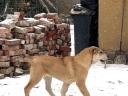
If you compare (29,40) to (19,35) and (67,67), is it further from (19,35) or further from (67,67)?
(67,67)

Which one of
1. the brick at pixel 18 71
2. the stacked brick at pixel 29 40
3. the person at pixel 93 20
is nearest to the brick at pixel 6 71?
the stacked brick at pixel 29 40

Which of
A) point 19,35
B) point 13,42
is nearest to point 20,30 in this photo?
point 19,35

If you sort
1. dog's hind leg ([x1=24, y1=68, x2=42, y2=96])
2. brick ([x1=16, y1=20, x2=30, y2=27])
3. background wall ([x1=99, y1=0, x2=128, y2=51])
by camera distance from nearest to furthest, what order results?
dog's hind leg ([x1=24, y1=68, x2=42, y2=96]) < brick ([x1=16, y1=20, x2=30, y2=27]) < background wall ([x1=99, y1=0, x2=128, y2=51])

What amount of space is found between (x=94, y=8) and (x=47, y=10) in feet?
26.4

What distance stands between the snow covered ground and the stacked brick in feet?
1.44

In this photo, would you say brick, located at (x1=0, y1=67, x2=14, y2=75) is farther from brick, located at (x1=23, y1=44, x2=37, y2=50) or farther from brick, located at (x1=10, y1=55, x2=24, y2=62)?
brick, located at (x1=23, y1=44, x2=37, y2=50)

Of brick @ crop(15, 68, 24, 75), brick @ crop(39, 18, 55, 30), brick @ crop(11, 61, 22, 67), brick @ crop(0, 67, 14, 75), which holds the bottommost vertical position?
brick @ crop(15, 68, 24, 75)

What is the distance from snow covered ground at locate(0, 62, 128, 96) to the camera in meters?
8.97

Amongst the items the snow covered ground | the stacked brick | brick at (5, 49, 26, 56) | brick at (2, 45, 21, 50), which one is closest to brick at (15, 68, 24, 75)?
the stacked brick

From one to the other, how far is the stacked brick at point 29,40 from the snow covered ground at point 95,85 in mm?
439

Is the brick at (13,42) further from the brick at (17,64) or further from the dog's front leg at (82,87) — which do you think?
the dog's front leg at (82,87)

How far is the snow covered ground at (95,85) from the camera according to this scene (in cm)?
897

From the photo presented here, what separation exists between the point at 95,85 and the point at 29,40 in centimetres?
210

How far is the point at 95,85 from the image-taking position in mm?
9625
